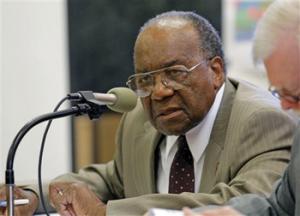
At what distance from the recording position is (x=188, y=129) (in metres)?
2.40

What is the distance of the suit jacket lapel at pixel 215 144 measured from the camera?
2.35m

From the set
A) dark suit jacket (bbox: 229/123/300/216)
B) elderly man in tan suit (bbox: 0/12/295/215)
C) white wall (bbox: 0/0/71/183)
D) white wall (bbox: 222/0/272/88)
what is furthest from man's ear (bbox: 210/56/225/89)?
white wall (bbox: 222/0/272/88)

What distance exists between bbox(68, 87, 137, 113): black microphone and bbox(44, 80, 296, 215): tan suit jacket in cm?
25

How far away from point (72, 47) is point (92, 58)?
0.73 ft

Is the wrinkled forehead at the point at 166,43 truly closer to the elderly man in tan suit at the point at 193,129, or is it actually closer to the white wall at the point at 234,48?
the elderly man in tan suit at the point at 193,129

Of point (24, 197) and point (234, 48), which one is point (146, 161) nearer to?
point (24, 197)

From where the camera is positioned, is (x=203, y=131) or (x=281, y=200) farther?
(x=203, y=131)

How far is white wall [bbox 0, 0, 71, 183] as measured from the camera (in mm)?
4578

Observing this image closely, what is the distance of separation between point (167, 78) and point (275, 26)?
0.60 metres

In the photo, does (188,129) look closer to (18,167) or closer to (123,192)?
(123,192)

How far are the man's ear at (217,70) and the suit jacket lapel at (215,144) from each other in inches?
1.6

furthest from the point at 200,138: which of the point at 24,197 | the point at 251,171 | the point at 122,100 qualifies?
the point at 24,197

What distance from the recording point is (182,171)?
8.02ft

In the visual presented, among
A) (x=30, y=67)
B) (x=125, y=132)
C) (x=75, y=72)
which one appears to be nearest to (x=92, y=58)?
(x=75, y=72)
